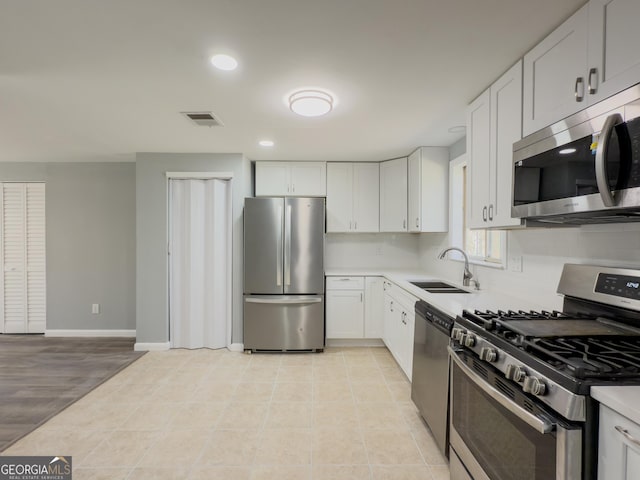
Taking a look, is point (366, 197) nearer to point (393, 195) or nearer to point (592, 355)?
point (393, 195)

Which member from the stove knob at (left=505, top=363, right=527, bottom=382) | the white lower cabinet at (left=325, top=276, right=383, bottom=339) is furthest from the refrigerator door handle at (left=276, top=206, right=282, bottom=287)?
the stove knob at (left=505, top=363, right=527, bottom=382)

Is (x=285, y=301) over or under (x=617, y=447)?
under

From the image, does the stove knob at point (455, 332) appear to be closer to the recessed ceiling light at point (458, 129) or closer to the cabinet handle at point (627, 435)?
the cabinet handle at point (627, 435)

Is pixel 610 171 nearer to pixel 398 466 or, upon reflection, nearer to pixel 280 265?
pixel 398 466

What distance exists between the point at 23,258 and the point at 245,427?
14.5ft

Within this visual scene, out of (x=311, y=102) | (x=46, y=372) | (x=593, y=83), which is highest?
(x=311, y=102)

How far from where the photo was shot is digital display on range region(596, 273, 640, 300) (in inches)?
51.4

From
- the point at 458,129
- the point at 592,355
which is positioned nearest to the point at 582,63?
the point at 592,355

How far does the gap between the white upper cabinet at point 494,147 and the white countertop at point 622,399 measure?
1.03 meters

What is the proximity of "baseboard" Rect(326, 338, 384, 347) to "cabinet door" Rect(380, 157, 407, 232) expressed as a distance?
4.77 feet

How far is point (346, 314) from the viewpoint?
150 inches

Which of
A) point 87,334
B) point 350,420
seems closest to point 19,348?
point 87,334

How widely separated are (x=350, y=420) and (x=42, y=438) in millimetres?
2142

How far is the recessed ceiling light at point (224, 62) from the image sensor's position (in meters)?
1.72
